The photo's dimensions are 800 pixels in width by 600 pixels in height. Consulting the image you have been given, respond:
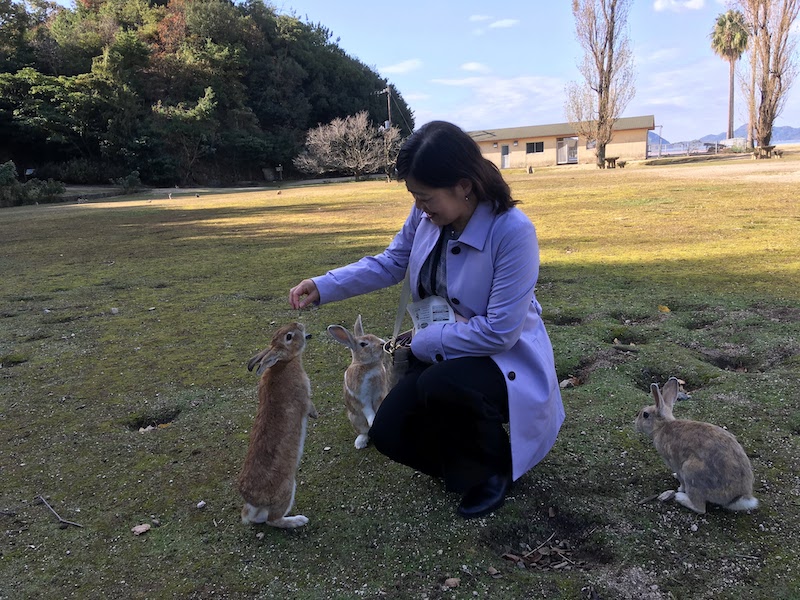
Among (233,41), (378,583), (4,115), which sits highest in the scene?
(233,41)

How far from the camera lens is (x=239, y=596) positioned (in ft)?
6.64

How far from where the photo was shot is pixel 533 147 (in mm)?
52312

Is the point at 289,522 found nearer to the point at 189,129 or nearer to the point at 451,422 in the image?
the point at 451,422

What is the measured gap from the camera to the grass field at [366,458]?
6.89 feet

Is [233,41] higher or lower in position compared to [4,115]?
higher

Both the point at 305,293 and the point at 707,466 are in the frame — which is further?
the point at 305,293

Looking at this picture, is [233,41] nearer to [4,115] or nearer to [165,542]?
[4,115]

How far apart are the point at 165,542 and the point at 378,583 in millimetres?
897

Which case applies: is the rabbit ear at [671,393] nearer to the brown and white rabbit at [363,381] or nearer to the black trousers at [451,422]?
the black trousers at [451,422]

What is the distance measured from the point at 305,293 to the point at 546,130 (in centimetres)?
5332

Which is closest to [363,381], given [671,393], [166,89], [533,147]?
[671,393]

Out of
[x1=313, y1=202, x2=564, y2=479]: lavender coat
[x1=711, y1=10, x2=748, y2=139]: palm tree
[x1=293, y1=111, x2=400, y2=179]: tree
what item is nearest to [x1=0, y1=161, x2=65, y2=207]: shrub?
[x1=293, y1=111, x2=400, y2=179]: tree

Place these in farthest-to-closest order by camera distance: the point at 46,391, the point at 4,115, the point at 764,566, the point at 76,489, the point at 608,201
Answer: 1. the point at 4,115
2. the point at 608,201
3. the point at 46,391
4. the point at 76,489
5. the point at 764,566

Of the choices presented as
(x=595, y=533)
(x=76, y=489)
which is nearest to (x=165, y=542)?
(x=76, y=489)
